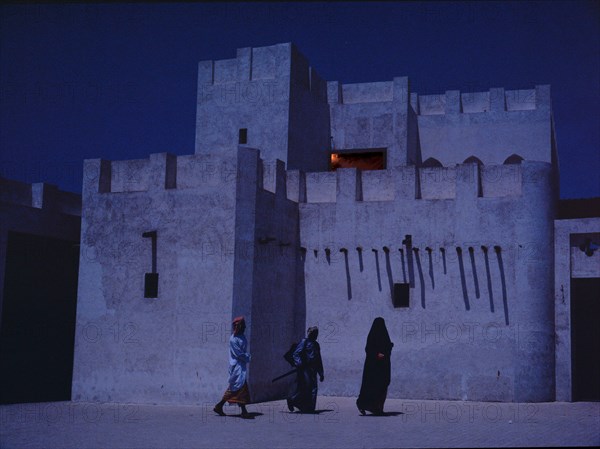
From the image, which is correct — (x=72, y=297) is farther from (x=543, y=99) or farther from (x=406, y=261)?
(x=543, y=99)

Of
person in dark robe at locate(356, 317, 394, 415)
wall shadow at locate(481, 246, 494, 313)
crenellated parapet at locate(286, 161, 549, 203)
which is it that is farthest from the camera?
crenellated parapet at locate(286, 161, 549, 203)

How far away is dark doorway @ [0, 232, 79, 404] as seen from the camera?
18.9 m

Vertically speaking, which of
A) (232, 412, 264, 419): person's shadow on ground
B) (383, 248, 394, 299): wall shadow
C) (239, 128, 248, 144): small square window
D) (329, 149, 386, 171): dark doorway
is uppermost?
(239, 128, 248, 144): small square window

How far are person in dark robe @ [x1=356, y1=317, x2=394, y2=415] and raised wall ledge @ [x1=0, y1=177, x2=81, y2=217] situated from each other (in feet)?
29.3

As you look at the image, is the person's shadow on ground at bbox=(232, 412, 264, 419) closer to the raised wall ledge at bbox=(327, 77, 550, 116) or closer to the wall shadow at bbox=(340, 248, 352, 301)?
the wall shadow at bbox=(340, 248, 352, 301)

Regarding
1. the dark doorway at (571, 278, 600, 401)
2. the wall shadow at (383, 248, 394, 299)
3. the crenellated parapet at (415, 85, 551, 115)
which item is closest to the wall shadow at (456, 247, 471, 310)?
the wall shadow at (383, 248, 394, 299)

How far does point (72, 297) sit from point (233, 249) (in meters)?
6.36

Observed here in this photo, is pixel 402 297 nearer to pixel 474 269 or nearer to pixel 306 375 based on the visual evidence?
pixel 474 269

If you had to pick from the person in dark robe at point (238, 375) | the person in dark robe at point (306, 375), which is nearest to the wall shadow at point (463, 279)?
the person in dark robe at point (306, 375)

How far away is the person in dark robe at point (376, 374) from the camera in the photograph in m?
13.8

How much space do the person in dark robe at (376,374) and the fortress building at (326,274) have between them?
273 cm

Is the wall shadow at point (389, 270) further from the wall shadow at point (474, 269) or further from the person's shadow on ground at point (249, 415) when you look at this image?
the person's shadow on ground at point (249, 415)

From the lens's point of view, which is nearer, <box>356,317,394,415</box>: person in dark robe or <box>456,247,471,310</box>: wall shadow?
<box>356,317,394,415</box>: person in dark robe

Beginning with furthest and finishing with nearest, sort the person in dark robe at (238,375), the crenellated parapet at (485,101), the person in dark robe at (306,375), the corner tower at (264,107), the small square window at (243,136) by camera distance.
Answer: the crenellated parapet at (485,101)
the small square window at (243,136)
the corner tower at (264,107)
the person in dark robe at (306,375)
the person in dark robe at (238,375)
